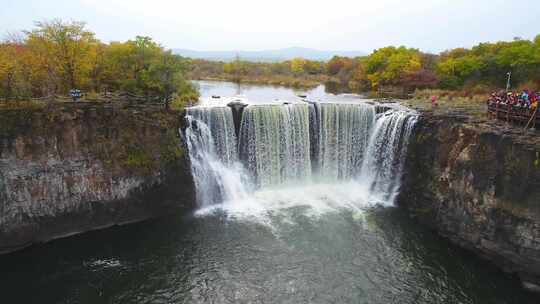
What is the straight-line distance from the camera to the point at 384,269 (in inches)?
683

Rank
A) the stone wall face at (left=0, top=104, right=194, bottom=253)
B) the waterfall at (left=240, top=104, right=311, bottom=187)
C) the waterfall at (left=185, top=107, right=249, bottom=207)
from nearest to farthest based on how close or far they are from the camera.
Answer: the stone wall face at (left=0, top=104, right=194, bottom=253), the waterfall at (left=185, top=107, right=249, bottom=207), the waterfall at (left=240, top=104, right=311, bottom=187)

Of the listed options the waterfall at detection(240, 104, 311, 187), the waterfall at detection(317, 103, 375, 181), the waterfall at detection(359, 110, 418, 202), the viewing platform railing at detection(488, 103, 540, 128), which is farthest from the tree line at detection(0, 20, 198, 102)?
the viewing platform railing at detection(488, 103, 540, 128)

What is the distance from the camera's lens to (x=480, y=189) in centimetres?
1888

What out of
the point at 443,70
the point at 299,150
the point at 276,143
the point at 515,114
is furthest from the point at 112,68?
the point at 443,70

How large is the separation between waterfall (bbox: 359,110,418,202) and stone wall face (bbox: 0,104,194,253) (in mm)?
13019

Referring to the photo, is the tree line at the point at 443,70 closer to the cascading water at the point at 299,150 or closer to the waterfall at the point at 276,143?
the cascading water at the point at 299,150

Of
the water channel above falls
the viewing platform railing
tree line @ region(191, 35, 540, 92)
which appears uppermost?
tree line @ region(191, 35, 540, 92)

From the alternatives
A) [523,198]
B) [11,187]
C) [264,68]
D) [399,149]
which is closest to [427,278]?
Answer: [523,198]

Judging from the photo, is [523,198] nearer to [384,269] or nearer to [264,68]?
[384,269]

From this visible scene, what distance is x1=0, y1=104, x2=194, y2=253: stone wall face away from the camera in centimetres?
1855

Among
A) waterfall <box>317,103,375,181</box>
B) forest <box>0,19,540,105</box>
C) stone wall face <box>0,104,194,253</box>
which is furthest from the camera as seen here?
waterfall <box>317,103,375,181</box>

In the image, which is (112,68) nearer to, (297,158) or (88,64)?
(88,64)

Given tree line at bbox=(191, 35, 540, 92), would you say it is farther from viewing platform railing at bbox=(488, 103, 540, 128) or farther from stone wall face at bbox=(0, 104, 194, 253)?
stone wall face at bbox=(0, 104, 194, 253)

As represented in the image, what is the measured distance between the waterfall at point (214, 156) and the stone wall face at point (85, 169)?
2.81 feet
